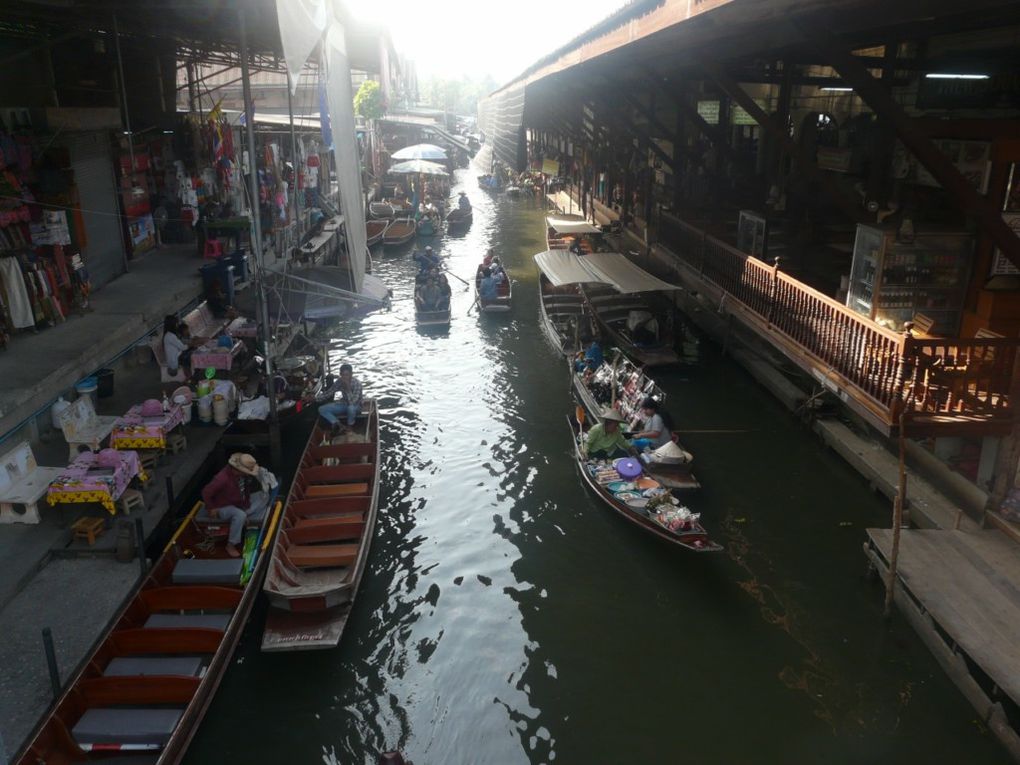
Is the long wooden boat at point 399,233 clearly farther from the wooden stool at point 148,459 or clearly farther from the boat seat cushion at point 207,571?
the boat seat cushion at point 207,571

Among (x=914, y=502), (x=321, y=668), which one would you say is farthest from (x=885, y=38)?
(x=321, y=668)

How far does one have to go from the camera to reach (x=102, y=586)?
8969 millimetres

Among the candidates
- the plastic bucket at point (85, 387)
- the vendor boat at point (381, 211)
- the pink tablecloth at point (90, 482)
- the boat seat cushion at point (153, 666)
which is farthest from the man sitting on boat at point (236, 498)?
the vendor boat at point (381, 211)

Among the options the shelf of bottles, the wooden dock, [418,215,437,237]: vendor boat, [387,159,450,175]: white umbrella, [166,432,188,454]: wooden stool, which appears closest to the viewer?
the wooden dock

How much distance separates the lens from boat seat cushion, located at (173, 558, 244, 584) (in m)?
9.28

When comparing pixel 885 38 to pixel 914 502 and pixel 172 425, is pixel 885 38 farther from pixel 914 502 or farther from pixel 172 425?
pixel 172 425

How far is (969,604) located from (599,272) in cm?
1228

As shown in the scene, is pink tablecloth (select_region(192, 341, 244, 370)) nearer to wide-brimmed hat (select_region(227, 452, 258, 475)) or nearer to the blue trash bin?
the blue trash bin

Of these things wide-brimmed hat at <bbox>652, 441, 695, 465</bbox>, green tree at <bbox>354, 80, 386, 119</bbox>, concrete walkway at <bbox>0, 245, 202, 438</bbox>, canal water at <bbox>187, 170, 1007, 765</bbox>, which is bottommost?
canal water at <bbox>187, 170, 1007, 765</bbox>

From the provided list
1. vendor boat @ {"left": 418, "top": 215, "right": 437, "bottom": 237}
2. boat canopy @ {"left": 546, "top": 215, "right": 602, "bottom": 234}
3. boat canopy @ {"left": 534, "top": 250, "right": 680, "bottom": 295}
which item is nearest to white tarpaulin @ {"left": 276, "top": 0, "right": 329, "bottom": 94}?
boat canopy @ {"left": 534, "top": 250, "right": 680, "bottom": 295}

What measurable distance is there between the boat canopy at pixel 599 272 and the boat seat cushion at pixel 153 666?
12335 millimetres

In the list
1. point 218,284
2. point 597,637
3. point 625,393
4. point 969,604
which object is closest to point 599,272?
point 625,393

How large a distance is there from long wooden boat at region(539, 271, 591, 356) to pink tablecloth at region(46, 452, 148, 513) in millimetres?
10718

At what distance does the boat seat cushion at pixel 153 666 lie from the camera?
7.75 metres
